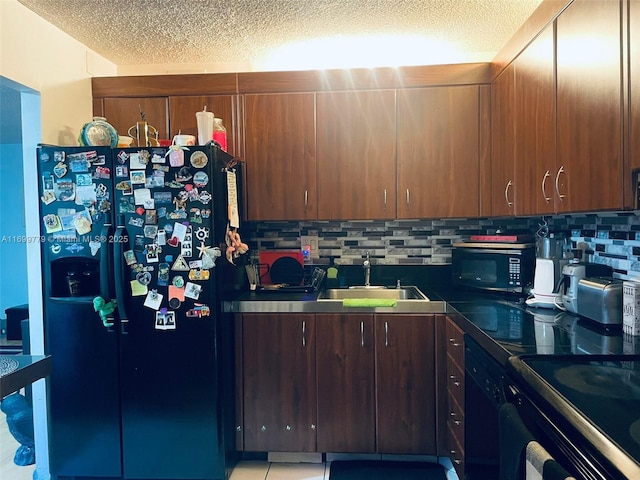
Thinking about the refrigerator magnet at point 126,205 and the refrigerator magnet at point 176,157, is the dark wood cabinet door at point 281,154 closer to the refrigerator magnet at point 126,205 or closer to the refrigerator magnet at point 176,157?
the refrigerator magnet at point 176,157

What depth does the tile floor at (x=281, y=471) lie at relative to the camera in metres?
2.20

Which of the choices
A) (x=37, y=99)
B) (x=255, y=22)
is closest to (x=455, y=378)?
(x=255, y=22)

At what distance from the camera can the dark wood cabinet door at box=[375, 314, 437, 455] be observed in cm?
218

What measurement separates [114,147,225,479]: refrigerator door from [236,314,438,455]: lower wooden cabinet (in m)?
0.26

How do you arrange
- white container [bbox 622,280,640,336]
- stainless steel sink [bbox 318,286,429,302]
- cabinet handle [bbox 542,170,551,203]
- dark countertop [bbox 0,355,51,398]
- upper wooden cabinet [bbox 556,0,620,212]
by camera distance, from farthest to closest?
stainless steel sink [bbox 318,286,429,302] → cabinet handle [bbox 542,170,551,203] → white container [bbox 622,280,640,336] → upper wooden cabinet [bbox 556,0,620,212] → dark countertop [bbox 0,355,51,398]

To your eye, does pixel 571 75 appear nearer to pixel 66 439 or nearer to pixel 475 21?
pixel 475 21

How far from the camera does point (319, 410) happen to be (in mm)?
2234

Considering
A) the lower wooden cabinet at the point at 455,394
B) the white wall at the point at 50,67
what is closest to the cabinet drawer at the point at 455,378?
the lower wooden cabinet at the point at 455,394

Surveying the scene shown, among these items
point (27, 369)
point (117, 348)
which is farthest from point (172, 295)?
point (27, 369)

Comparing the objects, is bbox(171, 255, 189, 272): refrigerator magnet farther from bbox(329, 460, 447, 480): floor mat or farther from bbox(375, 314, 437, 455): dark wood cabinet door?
bbox(329, 460, 447, 480): floor mat

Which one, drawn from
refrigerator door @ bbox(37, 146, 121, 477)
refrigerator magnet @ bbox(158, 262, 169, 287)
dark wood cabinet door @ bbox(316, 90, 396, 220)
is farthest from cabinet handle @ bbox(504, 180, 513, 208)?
refrigerator door @ bbox(37, 146, 121, 477)

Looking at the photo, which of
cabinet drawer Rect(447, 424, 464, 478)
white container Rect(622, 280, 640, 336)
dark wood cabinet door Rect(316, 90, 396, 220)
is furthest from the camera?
dark wood cabinet door Rect(316, 90, 396, 220)

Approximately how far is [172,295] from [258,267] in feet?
2.63

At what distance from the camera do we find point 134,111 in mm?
2553
